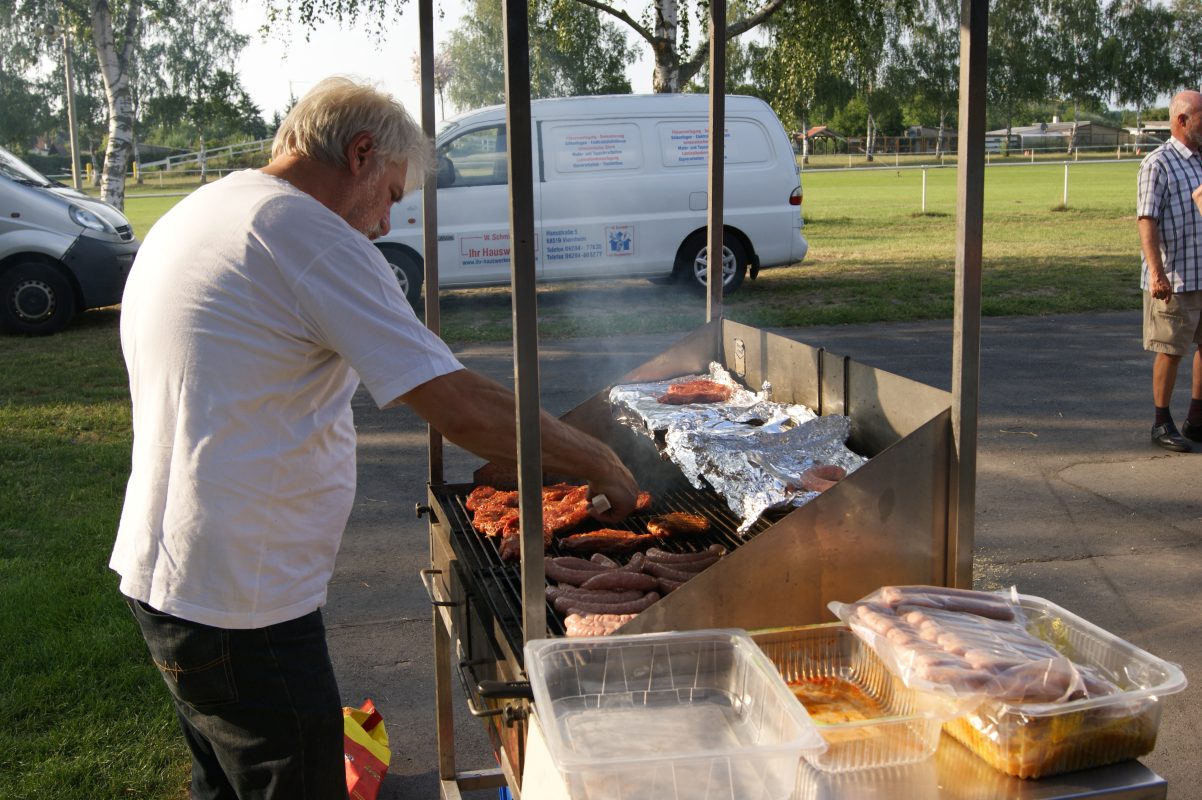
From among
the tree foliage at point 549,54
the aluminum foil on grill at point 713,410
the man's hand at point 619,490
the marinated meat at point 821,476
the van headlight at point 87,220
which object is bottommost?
the marinated meat at point 821,476

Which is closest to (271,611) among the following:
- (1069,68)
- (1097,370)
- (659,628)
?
(659,628)

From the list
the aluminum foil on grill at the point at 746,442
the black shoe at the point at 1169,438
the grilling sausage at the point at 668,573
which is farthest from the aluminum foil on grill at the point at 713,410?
the black shoe at the point at 1169,438

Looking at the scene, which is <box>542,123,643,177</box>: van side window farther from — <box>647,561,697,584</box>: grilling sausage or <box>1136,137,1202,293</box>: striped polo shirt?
<box>647,561,697,584</box>: grilling sausage

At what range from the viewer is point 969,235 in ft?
6.50

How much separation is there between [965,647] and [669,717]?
0.51 m

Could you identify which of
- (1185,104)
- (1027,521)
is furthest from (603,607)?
(1185,104)

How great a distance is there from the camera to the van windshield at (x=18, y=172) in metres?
11.3

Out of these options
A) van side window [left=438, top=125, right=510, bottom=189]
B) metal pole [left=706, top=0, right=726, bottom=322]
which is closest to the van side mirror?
van side window [left=438, top=125, right=510, bottom=189]

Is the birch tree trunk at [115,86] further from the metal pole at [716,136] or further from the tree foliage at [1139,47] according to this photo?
the tree foliage at [1139,47]

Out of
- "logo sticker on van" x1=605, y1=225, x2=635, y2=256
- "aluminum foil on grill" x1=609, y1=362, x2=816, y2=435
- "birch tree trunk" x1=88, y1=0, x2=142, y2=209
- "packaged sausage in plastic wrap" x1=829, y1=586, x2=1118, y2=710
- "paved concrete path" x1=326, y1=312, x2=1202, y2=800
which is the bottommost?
"paved concrete path" x1=326, y1=312, x2=1202, y2=800

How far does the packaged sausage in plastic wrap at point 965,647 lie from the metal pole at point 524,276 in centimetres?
62

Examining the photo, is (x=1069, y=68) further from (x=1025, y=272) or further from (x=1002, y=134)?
(x=1025, y=272)

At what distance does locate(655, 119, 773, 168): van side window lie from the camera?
40.4ft

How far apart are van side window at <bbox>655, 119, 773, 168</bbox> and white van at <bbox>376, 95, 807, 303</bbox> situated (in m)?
0.01
